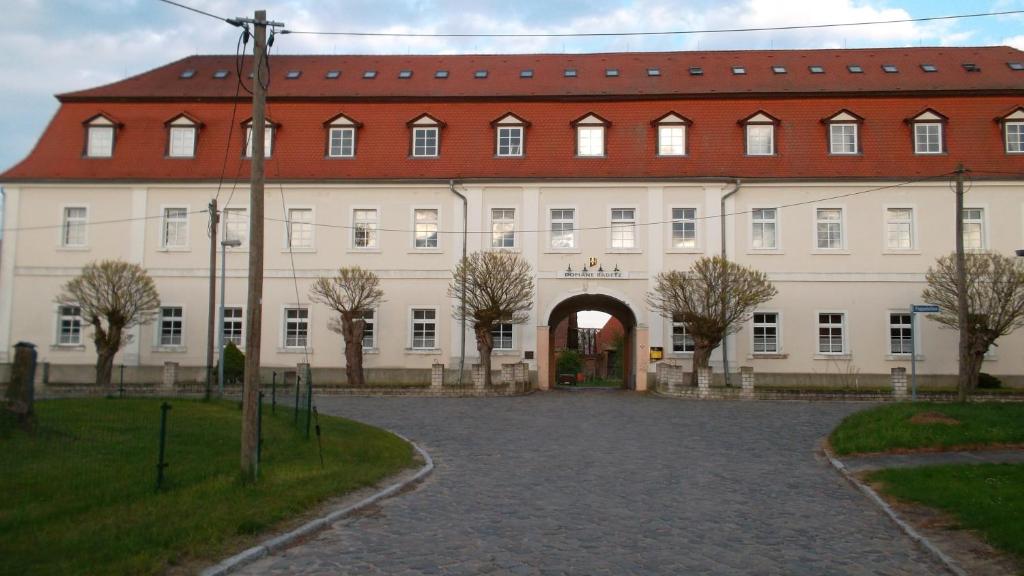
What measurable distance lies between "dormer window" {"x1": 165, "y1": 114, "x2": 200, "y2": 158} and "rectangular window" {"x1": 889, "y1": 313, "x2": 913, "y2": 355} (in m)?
27.0

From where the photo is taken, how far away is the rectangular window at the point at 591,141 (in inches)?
1373

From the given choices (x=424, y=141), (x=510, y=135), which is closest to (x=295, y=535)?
(x=510, y=135)

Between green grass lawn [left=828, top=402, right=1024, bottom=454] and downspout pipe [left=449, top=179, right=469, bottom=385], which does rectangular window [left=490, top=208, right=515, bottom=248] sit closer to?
downspout pipe [left=449, top=179, right=469, bottom=385]

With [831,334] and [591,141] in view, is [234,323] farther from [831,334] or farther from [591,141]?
[831,334]

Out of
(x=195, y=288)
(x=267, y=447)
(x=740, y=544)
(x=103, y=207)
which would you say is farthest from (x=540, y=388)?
(x=740, y=544)

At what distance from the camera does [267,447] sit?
→ 45.3 ft

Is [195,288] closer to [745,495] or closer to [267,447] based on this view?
[267,447]

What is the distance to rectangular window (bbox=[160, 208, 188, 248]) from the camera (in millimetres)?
35594

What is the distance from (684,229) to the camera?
34281 millimetres

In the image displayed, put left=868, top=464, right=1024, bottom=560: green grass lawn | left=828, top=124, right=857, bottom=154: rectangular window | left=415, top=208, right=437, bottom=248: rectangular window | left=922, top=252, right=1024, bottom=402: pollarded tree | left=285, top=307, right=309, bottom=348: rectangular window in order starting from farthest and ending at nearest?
left=415, top=208, right=437, bottom=248: rectangular window
left=285, top=307, right=309, bottom=348: rectangular window
left=828, top=124, right=857, bottom=154: rectangular window
left=922, top=252, right=1024, bottom=402: pollarded tree
left=868, top=464, right=1024, bottom=560: green grass lawn

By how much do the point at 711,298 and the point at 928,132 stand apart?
39.0 ft

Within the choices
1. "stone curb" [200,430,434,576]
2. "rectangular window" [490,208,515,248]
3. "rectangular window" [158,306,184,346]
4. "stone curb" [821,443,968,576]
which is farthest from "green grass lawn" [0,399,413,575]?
"rectangular window" [158,306,184,346]

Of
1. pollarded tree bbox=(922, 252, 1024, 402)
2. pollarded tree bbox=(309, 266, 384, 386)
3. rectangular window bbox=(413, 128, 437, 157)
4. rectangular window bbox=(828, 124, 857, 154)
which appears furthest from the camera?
rectangular window bbox=(413, 128, 437, 157)

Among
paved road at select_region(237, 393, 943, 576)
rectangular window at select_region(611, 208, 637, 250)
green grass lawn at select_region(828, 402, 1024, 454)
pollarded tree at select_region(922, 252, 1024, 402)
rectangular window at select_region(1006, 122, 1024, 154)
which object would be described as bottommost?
paved road at select_region(237, 393, 943, 576)
